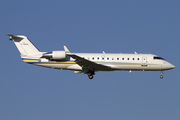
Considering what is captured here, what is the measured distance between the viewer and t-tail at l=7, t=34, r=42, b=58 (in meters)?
36.3

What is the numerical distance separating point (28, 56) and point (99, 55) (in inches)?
317

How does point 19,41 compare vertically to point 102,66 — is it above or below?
above

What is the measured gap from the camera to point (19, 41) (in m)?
36.8

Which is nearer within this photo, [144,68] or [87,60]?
[87,60]

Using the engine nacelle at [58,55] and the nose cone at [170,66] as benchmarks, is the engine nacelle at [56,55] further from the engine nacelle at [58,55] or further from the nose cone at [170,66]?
the nose cone at [170,66]

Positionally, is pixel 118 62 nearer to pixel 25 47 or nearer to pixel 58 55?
pixel 58 55

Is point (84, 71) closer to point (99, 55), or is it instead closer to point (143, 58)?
point (99, 55)

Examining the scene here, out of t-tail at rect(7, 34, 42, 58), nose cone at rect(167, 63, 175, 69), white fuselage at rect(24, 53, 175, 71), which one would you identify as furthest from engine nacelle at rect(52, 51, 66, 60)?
nose cone at rect(167, 63, 175, 69)

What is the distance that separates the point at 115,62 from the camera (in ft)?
117

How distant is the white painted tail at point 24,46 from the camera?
119 ft

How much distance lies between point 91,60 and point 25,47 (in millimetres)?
7791

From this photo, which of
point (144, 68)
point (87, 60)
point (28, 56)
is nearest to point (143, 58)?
point (144, 68)

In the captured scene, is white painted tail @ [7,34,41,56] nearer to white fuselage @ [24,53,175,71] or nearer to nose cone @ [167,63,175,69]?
white fuselage @ [24,53,175,71]

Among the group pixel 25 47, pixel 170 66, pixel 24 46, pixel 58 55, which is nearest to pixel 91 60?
pixel 58 55
